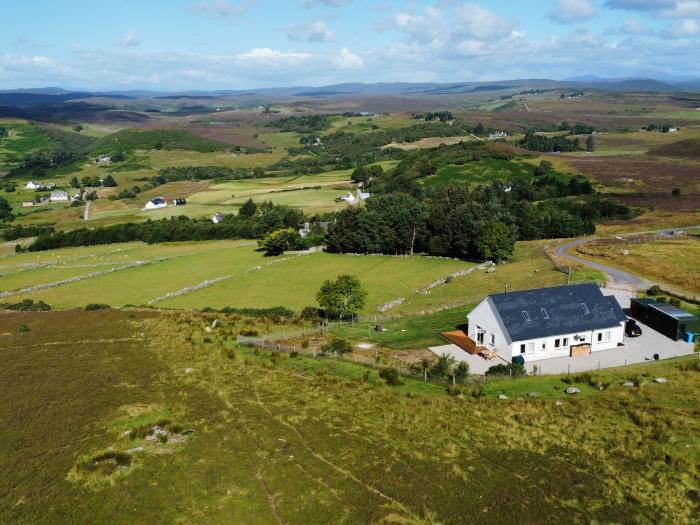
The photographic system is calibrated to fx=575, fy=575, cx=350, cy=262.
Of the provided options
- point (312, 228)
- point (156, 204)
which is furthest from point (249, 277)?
point (156, 204)

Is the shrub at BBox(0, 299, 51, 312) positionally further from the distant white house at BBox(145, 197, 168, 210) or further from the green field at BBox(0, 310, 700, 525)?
the distant white house at BBox(145, 197, 168, 210)

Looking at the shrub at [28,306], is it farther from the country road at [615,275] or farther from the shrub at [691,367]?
the country road at [615,275]

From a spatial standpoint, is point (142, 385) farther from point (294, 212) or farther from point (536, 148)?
point (536, 148)

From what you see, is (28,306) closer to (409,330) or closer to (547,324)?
(409,330)

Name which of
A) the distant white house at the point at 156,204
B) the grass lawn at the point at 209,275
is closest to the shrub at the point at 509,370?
the grass lawn at the point at 209,275

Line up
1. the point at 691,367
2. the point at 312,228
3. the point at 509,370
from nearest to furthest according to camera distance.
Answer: the point at 691,367 → the point at 509,370 → the point at 312,228

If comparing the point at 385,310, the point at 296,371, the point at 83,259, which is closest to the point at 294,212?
the point at 83,259

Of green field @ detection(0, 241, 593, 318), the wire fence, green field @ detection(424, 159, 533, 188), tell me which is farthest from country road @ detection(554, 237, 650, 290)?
green field @ detection(424, 159, 533, 188)
